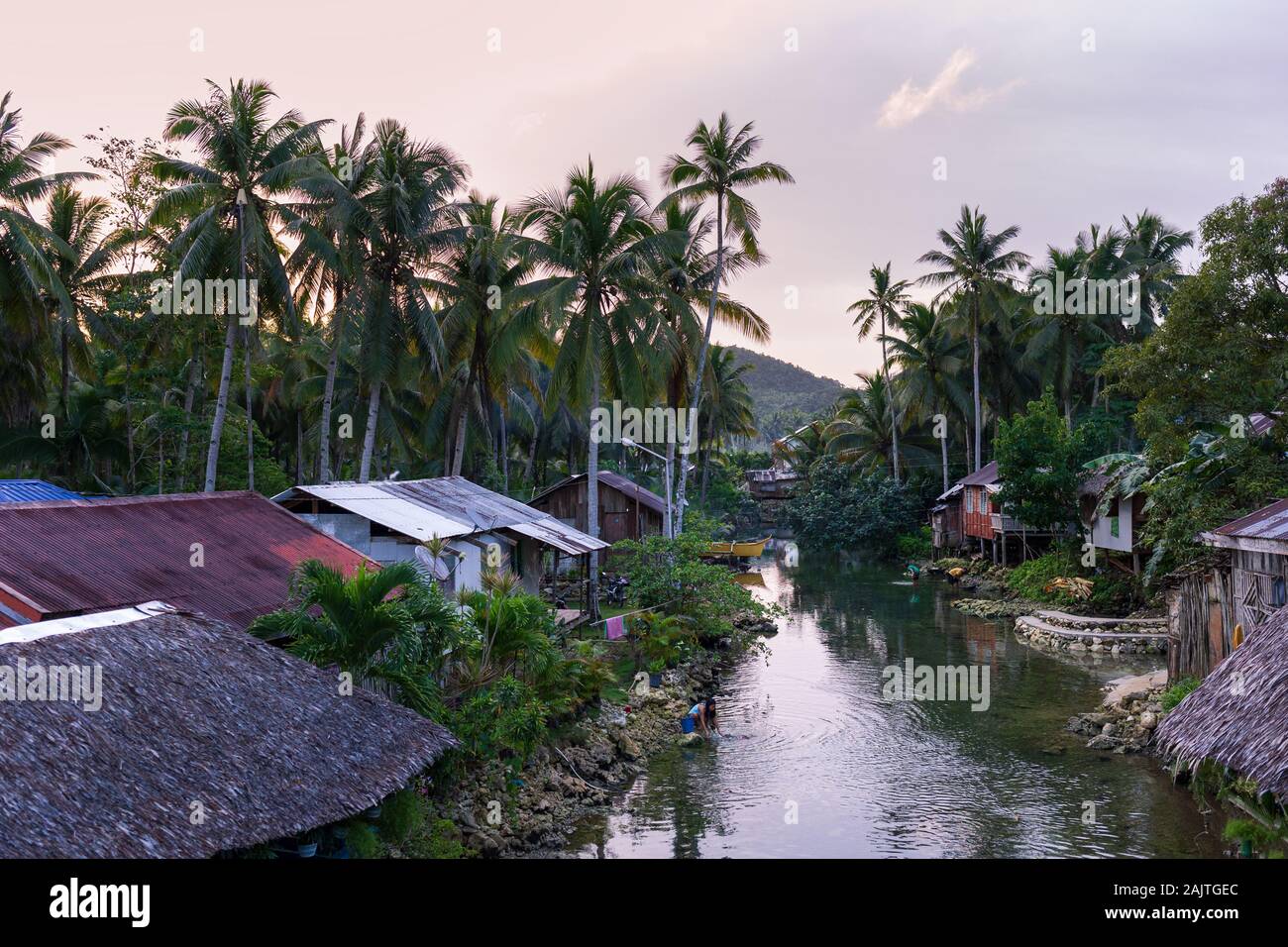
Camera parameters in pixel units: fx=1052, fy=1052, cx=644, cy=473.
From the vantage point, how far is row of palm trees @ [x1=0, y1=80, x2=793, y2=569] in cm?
2788

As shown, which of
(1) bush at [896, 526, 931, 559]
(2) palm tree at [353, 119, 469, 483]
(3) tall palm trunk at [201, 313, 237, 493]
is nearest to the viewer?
(3) tall palm trunk at [201, 313, 237, 493]

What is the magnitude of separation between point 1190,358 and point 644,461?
145 feet

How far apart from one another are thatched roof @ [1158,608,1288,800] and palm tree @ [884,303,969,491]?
44043 mm

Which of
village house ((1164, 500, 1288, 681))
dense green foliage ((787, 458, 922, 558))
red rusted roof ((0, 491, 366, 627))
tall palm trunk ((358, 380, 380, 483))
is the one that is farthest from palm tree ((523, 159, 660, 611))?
dense green foliage ((787, 458, 922, 558))

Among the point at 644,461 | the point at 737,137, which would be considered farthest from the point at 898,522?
the point at 737,137

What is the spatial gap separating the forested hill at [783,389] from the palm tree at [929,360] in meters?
86.3

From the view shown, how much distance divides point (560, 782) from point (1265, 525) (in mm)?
12256

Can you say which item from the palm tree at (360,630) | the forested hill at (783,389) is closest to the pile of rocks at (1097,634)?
the palm tree at (360,630)

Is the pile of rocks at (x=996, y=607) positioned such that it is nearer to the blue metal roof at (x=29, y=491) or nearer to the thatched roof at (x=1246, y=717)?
the thatched roof at (x=1246, y=717)

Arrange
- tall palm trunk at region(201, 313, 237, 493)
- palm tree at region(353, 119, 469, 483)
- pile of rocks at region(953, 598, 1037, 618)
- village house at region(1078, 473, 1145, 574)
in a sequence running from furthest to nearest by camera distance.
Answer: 1. pile of rocks at region(953, 598, 1037, 618)
2. village house at region(1078, 473, 1145, 574)
3. palm tree at region(353, 119, 469, 483)
4. tall palm trunk at region(201, 313, 237, 493)

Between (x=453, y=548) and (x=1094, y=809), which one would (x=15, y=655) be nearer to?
(x=453, y=548)

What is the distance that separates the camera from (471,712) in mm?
15625

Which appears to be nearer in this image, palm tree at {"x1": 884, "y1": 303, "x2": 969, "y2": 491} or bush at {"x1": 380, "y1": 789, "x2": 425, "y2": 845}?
bush at {"x1": 380, "y1": 789, "x2": 425, "y2": 845}

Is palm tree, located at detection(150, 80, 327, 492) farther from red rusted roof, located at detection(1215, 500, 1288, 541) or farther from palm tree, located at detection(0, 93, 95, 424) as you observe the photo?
red rusted roof, located at detection(1215, 500, 1288, 541)
